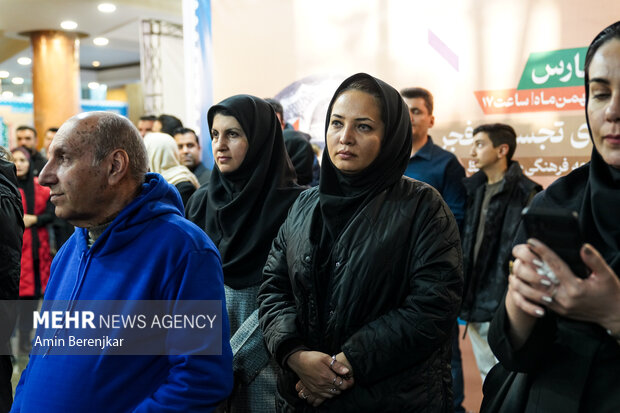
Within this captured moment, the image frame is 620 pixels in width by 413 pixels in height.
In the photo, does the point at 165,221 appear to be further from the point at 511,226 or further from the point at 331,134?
the point at 511,226

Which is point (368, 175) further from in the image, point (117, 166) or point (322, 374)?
point (117, 166)

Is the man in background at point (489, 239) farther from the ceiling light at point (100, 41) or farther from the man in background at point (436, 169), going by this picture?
the ceiling light at point (100, 41)

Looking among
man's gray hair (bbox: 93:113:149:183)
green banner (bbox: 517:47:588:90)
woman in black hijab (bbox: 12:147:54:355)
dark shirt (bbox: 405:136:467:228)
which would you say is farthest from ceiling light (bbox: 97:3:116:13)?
man's gray hair (bbox: 93:113:149:183)

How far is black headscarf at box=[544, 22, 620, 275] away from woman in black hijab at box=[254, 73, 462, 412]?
57 cm

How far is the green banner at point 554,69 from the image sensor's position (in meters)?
4.20

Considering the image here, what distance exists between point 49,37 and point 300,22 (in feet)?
24.6

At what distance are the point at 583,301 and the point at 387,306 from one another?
2.59 feet

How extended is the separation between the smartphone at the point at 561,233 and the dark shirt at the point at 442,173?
2.60 meters

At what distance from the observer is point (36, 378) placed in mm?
1548

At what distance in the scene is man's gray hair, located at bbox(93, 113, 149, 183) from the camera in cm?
158

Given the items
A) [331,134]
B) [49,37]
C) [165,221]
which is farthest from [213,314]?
[49,37]

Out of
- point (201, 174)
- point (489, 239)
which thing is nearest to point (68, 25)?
point (201, 174)

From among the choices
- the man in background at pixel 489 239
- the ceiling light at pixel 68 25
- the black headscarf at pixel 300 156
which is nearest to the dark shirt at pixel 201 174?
the black headscarf at pixel 300 156

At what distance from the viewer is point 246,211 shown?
2.49 meters
